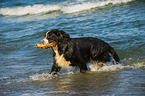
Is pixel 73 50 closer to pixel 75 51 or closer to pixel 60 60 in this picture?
pixel 75 51

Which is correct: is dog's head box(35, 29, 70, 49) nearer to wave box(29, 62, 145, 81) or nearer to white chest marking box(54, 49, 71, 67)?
white chest marking box(54, 49, 71, 67)

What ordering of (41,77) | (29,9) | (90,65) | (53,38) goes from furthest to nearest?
(29,9)
(90,65)
(41,77)
(53,38)

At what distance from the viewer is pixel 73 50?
576 centimetres

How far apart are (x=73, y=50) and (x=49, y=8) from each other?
12.8 metres

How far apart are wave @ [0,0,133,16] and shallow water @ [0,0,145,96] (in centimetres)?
7

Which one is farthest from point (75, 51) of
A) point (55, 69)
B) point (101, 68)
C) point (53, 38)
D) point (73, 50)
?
point (101, 68)

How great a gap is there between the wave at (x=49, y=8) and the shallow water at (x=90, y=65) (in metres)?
0.07

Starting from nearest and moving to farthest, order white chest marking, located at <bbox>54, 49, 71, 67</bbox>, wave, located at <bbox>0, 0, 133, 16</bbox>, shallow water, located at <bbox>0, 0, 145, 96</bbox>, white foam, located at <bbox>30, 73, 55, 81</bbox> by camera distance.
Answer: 1. shallow water, located at <bbox>0, 0, 145, 96</bbox>
2. white chest marking, located at <bbox>54, 49, 71, 67</bbox>
3. white foam, located at <bbox>30, 73, 55, 81</bbox>
4. wave, located at <bbox>0, 0, 133, 16</bbox>

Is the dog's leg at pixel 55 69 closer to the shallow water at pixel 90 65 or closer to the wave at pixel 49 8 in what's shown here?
the shallow water at pixel 90 65

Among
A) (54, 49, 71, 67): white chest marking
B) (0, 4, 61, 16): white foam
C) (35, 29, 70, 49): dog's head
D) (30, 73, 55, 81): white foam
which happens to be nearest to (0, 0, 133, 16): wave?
(0, 4, 61, 16): white foam

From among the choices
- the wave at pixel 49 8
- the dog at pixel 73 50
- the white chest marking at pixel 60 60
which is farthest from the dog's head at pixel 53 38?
the wave at pixel 49 8

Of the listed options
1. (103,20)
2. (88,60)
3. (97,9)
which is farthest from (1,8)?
A: (88,60)

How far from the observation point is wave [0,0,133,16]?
54.2 ft

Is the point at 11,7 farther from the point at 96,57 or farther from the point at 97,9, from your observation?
the point at 96,57
